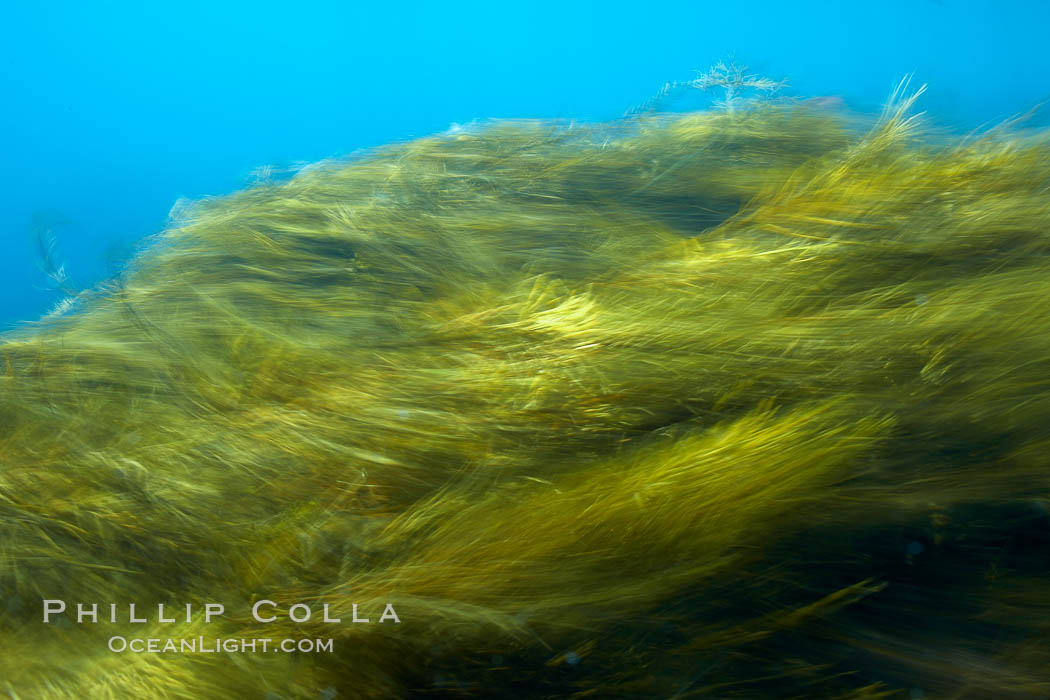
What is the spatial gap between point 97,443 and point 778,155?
2.92ft

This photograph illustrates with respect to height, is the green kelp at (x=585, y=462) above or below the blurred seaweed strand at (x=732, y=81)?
below

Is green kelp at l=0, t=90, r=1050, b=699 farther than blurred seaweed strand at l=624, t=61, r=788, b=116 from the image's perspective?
No

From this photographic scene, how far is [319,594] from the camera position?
0.55 meters

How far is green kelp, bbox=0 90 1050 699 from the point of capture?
0.53 m

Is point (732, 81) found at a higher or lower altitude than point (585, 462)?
higher

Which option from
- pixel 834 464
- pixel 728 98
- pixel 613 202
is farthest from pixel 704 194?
pixel 834 464

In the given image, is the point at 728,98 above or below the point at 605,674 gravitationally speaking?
above

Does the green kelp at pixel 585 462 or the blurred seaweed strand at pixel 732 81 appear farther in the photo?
the blurred seaweed strand at pixel 732 81

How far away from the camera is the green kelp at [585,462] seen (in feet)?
1.73

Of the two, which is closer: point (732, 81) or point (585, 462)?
point (585, 462)

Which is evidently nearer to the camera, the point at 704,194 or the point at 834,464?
the point at 834,464

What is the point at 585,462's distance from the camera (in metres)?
0.61

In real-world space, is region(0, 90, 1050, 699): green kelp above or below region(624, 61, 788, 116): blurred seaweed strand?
below

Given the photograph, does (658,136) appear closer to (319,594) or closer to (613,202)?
(613,202)
